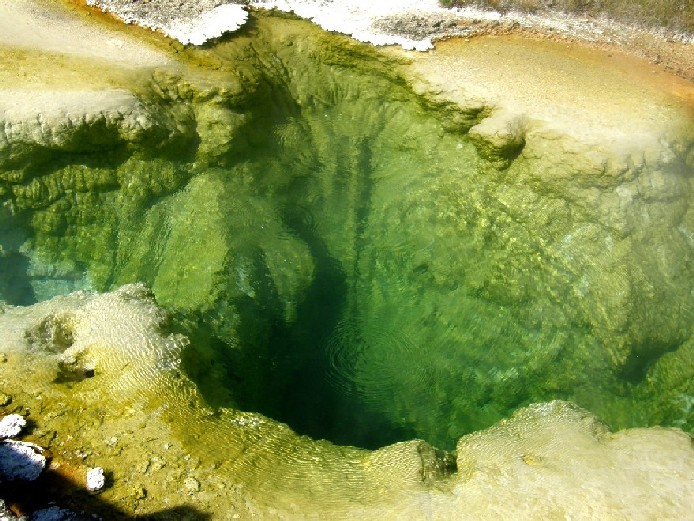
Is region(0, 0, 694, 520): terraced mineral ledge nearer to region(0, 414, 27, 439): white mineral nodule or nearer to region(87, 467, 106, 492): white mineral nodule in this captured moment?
region(0, 414, 27, 439): white mineral nodule

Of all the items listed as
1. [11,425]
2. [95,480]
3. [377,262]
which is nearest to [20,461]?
[11,425]

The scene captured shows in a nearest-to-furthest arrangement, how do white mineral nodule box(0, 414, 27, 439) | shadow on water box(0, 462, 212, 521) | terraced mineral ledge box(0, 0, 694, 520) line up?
shadow on water box(0, 462, 212, 521), white mineral nodule box(0, 414, 27, 439), terraced mineral ledge box(0, 0, 694, 520)

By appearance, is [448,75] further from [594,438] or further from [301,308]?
[594,438]

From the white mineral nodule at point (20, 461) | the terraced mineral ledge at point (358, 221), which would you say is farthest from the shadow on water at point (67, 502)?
the terraced mineral ledge at point (358, 221)

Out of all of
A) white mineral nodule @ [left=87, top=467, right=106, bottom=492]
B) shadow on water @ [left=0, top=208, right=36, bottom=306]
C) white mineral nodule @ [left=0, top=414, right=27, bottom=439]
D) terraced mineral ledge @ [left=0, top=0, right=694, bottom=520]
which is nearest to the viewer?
white mineral nodule @ [left=87, top=467, right=106, bottom=492]

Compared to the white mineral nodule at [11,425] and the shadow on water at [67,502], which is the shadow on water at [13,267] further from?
the shadow on water at [67,502]

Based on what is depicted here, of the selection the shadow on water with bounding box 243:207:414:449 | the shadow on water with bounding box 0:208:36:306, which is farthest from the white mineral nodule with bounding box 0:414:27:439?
the shadow on water with bounding box 0:208:36:306
